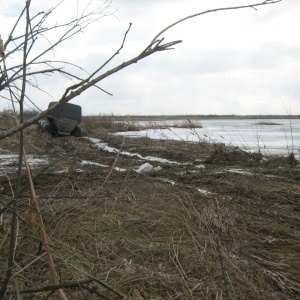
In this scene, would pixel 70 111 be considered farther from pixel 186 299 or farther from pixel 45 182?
pixel 186 299

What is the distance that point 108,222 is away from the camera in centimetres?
327

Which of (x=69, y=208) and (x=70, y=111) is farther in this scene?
(x=70, y=111)

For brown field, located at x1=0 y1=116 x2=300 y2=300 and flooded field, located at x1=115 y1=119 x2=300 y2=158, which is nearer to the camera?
brown field, located at x1=0 y1=116 x2=300 y2=300

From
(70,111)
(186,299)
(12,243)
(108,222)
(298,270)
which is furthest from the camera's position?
(70,111)

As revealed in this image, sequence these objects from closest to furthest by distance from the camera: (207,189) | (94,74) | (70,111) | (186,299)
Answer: (94,74), (186,299), (207,189), (70,111)

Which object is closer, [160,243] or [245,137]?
[160,243]

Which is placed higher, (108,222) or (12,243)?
(12,243)

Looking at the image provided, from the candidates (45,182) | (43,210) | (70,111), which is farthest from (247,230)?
(70,111)

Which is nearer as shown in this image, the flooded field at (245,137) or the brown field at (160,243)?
the brown field at (160,243)

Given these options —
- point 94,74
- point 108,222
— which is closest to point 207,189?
point 108,222

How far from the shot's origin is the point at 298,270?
102 inches

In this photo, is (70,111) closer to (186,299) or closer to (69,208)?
(69,208)

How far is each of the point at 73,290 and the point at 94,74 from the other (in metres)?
1.50

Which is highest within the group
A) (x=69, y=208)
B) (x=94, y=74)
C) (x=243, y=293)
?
(x=94, y=74)
